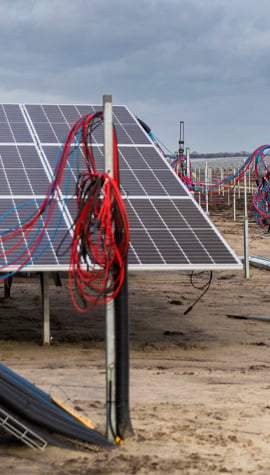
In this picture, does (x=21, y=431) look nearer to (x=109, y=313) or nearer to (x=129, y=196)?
(x=109, y=313)

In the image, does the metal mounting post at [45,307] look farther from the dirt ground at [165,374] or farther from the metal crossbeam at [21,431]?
the metal crossbeam at [21,431]

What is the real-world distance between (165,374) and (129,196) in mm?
3215

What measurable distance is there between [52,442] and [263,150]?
29.1 ft

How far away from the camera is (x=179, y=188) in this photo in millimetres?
15297

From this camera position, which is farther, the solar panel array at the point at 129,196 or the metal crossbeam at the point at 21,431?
the solar panel array at the point at 129,196

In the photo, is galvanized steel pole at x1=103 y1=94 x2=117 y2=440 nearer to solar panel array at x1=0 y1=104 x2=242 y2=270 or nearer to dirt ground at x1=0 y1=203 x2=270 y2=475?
dirt ground at x1=0 y1=203 x2=270 y2=475

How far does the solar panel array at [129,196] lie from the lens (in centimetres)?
1327

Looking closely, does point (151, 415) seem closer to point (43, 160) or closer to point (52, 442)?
point (52, 442)

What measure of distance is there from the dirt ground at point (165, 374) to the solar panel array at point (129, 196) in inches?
65.1

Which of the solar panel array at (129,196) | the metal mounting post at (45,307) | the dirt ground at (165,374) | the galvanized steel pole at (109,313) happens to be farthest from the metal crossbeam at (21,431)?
the metal mounting post at (45,307)

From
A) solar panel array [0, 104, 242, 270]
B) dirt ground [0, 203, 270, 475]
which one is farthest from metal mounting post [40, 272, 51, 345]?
solar panel array [0, 104, 242, 270]

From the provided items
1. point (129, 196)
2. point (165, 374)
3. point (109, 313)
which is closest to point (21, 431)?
point (109, 313)

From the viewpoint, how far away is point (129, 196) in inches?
579

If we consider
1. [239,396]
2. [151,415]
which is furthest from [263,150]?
[151,415]
